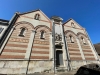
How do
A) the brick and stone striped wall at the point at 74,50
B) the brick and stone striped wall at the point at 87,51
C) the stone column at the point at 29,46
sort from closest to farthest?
1. the stone column at the point at 29,46
2. the brick and stone striped wall at the point at 74,50
3. the brick and stone striped wall at the point at 87,51

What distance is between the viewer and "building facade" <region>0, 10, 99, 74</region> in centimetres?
790

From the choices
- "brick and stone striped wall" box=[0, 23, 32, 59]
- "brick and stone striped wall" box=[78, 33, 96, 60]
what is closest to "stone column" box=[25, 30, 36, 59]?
"brick and stone striped wall" box=[0, 23, 32, 59]

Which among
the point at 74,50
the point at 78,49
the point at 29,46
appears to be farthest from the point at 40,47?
the point at 78,49

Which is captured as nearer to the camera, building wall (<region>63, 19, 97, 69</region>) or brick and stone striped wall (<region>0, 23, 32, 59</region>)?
brick and stone striped wall (<region>0, 23, 32, 59</region>)

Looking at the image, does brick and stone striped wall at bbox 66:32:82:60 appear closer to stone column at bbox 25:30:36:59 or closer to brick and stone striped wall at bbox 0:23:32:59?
stone column at bbox 25:30:36:59

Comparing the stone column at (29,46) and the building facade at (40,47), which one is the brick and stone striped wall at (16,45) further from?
the stone column at (29,46)

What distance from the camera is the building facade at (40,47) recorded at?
7.90 metres

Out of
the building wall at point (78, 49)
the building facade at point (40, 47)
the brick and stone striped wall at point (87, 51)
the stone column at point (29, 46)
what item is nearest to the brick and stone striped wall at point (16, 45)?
the building facade at point (40, 47)

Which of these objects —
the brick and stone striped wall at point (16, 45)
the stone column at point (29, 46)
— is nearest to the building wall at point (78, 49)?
the stone column at point (29, 46)

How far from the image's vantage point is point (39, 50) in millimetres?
9492

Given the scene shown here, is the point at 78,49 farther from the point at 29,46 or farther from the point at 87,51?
the point at 29,46

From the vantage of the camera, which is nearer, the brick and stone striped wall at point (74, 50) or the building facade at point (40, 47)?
the building facade at point (40, 47)

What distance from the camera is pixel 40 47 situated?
32.2 feet

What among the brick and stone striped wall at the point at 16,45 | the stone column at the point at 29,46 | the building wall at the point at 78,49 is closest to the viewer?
the brick and stone striped wall at the point at 16,45
